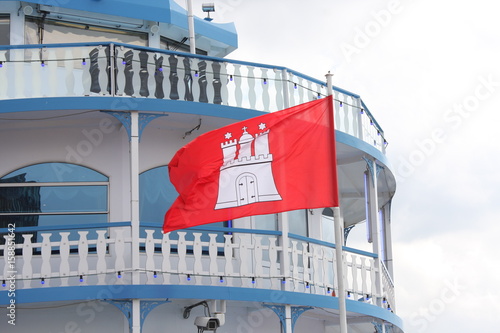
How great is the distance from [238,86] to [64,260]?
4555mm

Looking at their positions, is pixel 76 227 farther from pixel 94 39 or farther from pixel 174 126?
pixel 94 39

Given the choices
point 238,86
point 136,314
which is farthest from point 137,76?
point 136,314

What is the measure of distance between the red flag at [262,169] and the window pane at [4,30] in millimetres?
7042

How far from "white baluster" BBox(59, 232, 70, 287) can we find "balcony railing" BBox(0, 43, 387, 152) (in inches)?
103

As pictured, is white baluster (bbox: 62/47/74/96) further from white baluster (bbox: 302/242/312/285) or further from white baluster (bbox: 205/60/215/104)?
white baluster (bbox: 302/242/312/285)

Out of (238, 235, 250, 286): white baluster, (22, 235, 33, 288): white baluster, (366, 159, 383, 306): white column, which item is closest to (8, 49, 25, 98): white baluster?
(22, 235, 33, 288): white baluster

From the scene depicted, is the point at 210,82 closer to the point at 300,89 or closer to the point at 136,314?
the point at 300,89

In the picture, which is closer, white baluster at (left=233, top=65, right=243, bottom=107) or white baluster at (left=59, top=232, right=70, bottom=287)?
white baluster at (left=59, top=232, right=70, bottom=287)

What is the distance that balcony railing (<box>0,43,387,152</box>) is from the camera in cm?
1831

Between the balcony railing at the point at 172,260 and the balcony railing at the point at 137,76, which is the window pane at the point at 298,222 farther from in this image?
the balcony railing at the point at 137,76

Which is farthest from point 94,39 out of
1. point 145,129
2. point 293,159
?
point 293,159

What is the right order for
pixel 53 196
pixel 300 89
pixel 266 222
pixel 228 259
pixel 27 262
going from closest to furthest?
pixel 27 262 < pixel 228 259 < pixel 53 196 < pixel 300 89 < pixel 266 222

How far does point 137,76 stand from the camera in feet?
61.1

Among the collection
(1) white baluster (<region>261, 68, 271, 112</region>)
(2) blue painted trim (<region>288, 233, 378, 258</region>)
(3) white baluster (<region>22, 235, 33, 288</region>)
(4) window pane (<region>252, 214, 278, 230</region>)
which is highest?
(1) white baluster (<region>261, 68, 271, 112</region>)
